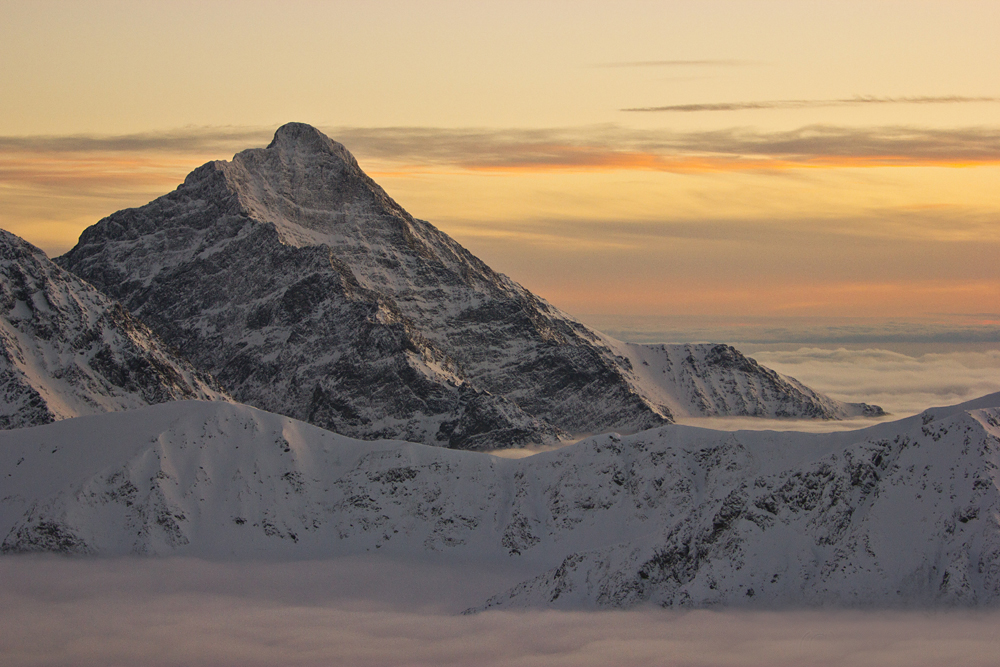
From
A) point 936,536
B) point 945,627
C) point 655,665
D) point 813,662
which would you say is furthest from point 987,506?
point 655,665

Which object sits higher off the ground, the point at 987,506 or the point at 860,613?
the point at 987,506

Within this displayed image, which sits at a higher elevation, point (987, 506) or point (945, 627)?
point (987, 506)

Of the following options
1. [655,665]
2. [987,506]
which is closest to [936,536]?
[987,506]

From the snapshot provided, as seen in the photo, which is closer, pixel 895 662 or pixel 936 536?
pixel 895 662

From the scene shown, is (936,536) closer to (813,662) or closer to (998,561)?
(998,561)

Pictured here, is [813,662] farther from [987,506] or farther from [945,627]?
[987,506]

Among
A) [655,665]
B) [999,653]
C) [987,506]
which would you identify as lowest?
[655,665]

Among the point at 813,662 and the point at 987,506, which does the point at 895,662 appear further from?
the point at 987,506

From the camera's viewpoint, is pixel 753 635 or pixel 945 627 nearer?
pixel 945 627
